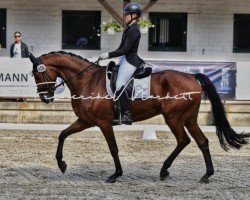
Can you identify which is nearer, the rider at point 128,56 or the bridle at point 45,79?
the rider at point 128,56

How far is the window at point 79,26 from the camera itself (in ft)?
96.9

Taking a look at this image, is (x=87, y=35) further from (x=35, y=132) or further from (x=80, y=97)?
(x=80, y=97)

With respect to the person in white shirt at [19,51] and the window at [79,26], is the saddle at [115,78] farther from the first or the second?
the window at [79,26]

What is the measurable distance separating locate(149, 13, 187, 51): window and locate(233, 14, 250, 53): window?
187 centimetres

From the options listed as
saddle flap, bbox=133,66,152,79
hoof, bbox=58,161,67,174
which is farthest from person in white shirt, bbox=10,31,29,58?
saddle flap, bbox=133,66,152,79

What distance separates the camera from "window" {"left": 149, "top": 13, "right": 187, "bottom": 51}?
29.5 m

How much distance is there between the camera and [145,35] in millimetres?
29250

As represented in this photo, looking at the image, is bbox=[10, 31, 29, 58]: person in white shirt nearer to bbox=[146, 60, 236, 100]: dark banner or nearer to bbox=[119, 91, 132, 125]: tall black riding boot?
bbox=[146, 60, 236, 100]: dark banner

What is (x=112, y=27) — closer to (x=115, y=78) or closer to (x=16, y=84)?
(x=16, y=84)

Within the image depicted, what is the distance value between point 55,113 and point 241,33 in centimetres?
1100

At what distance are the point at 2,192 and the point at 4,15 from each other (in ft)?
64.6

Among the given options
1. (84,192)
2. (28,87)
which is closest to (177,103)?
(84,192)

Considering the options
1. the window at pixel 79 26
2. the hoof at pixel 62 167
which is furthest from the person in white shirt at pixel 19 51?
the hoof at pixel 62 167

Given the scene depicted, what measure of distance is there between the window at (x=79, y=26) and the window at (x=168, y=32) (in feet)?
6.58
